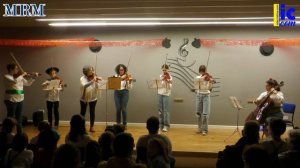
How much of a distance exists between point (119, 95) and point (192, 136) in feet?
6.08

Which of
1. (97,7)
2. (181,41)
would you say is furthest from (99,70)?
(97,7)

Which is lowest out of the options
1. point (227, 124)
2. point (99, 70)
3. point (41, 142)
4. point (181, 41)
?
point (227, 124)

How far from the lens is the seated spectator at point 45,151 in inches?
123

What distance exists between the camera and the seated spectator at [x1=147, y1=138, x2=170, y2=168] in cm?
333

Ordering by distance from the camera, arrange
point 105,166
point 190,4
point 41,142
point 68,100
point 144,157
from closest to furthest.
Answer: point 105,166, point 41,142, point 144,157, point 190,4, point 68,100

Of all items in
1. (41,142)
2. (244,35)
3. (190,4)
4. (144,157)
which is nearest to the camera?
(41,142)

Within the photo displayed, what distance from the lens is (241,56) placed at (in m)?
8.64

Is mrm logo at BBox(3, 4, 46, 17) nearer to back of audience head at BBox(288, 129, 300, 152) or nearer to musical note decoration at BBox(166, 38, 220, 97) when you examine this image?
musical note decoration at BBox(166, 38, 220, 97)

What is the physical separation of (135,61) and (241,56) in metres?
2.59

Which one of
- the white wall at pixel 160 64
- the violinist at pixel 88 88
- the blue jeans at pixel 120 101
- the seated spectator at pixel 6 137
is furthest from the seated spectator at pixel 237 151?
the white wall at pixel 160 64

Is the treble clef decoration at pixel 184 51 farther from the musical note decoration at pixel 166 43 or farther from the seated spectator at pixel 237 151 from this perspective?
the seated spectator at pixel 237 151

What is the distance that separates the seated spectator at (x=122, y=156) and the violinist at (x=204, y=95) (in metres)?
4.97

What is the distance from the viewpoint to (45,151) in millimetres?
3176

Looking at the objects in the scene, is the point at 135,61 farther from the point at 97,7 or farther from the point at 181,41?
the point at 97,7
